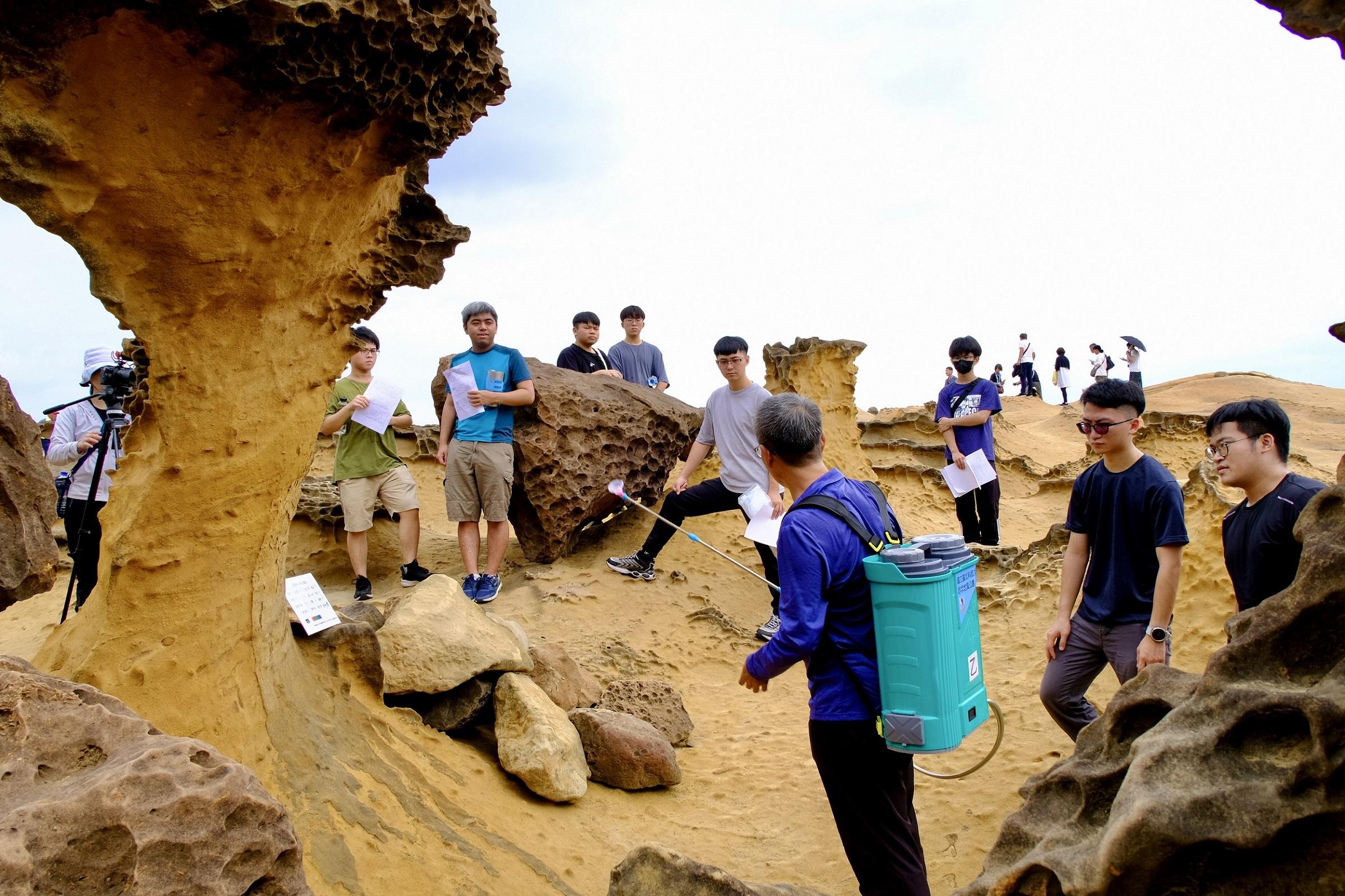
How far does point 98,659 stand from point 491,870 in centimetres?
139

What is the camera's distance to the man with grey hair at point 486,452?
19.2 feet

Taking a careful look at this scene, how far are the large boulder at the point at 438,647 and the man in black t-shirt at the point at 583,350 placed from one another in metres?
3.44

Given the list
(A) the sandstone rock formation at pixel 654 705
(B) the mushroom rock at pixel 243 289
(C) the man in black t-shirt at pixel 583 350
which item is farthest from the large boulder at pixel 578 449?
(B) the mushroom rock at pixel 243 289

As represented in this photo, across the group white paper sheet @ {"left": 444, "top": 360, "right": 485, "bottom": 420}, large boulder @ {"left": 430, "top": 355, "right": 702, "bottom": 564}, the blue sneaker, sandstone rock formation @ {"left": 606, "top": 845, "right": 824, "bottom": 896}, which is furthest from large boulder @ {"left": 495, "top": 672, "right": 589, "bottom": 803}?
large boulder @ {"left": 430, "top": 355, "right": 702, "bottom": 564}

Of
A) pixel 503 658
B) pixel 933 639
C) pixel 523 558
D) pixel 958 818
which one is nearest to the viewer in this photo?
pixel 933 639

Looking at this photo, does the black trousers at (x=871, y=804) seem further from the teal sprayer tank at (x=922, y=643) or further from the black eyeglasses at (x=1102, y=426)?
the black eyeglasses at (x=1102, y=426)

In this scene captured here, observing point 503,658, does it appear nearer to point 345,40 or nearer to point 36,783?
A: point 36,783

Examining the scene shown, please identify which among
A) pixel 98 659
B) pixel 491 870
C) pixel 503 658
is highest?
pixel 98 659

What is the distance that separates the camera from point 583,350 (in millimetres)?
7383

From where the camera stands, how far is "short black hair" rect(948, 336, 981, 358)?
21.0 feet

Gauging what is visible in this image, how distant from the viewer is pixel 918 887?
2.35 meters

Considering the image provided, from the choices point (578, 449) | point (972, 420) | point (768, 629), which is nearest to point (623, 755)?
point (768, 629)

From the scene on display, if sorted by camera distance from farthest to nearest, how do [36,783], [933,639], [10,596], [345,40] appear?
[10,596] → [345,40] → [933,639] → [36,783]

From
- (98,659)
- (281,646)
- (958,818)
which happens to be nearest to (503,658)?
(281,646)
